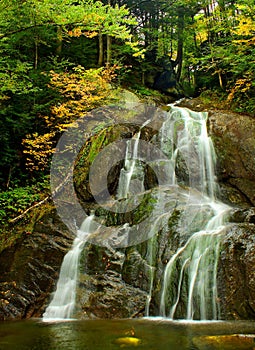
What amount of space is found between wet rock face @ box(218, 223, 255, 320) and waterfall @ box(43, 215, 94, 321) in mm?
3263

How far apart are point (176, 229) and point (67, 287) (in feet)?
9.53

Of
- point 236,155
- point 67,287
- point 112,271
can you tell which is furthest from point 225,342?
point 236,155

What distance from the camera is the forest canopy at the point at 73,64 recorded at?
289 inches

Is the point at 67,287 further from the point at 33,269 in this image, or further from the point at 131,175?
the point at 131,175

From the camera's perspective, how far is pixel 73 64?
11312 millimetres

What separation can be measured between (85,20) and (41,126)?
5547 mm

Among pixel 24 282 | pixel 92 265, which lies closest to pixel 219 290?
pixel 92 265

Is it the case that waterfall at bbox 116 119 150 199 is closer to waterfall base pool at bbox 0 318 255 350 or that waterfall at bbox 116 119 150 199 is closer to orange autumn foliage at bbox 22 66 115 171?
orange autumn foliage at bbox 22 66 115 171

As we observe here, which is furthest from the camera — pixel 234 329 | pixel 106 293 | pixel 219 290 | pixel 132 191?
pixel 132 191

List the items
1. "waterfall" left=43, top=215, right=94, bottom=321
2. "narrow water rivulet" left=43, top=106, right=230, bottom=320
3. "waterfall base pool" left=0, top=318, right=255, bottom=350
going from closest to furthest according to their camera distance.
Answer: "waterfall base pool" left=0, top=318, right=255, bottom=350 → "narrow water rivulet" left=43, top=106, right=230, bottom=320 → "waterfall" left=43, top=215, right=94, bottom=321

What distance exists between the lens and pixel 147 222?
796cm

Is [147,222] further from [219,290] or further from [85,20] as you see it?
[85,20]

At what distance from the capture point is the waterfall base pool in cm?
432

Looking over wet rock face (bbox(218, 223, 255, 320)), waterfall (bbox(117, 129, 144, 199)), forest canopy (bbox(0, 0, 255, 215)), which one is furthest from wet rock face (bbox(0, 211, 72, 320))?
wet rock face (bbox(218, 223, 255, 320))
